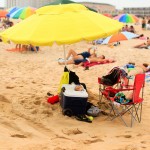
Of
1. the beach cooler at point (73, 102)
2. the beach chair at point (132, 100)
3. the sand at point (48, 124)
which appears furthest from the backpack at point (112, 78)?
the sand at point (48, 124)

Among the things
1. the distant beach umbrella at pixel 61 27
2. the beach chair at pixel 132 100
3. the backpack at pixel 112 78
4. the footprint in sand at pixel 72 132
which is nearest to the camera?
the footprint in sand at pixel 72 132

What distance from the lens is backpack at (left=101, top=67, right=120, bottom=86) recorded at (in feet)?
18.6

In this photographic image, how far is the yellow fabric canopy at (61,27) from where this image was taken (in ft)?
15.8

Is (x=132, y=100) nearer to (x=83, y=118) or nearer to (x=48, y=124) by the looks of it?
(x=83, y=118)

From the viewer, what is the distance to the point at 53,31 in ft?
16.0

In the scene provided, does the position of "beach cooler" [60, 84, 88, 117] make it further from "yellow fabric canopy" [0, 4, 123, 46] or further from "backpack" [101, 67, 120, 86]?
"yellow fabric canopy" [0, 4, 123, 46]

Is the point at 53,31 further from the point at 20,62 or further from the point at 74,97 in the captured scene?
the point at 20,62

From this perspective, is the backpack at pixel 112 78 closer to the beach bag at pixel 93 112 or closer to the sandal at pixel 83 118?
the beach bag at pixel 93 112

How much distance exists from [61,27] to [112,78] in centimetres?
146

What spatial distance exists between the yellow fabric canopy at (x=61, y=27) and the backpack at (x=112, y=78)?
0.80m

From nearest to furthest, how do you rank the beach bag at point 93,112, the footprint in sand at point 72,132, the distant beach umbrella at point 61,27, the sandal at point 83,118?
the footprint in sand at point 72,132 → the distant beach umbrella at point 61,27 → the sandal at point 83,118 → the beach bag at point 93,112

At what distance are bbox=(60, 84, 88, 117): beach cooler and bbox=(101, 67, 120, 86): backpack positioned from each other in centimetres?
49

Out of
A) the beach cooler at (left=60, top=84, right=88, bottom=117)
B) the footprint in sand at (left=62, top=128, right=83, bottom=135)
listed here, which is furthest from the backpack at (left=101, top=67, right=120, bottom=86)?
the footprint in sand at (left=62, top=128, right=83, bottom=135)

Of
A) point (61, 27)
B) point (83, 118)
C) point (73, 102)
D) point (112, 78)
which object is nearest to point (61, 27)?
point (61, 27)
